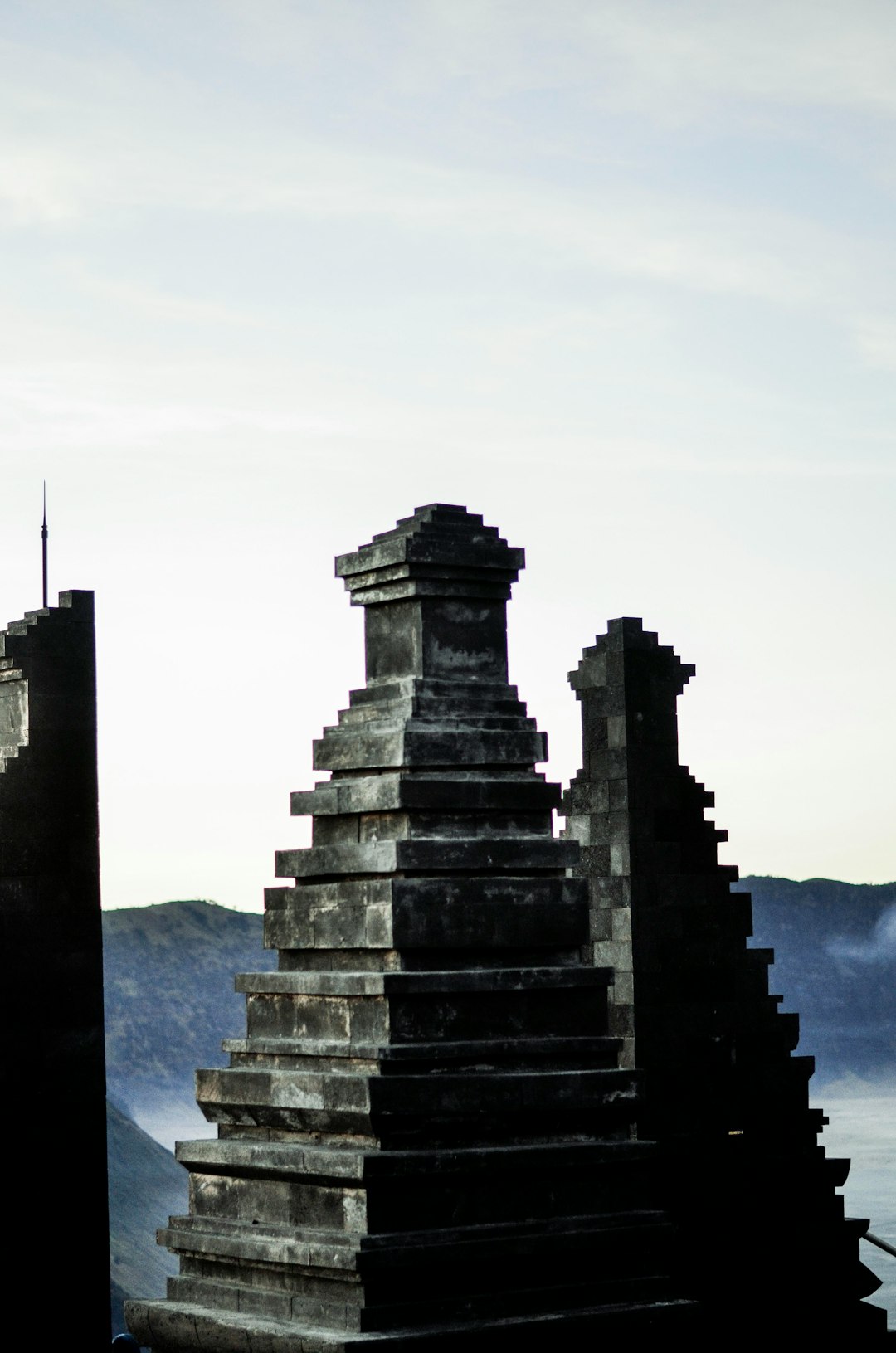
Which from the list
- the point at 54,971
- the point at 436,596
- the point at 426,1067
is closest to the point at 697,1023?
the point at 54,971

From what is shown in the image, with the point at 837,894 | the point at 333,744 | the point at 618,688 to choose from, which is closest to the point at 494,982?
the point at 333,744

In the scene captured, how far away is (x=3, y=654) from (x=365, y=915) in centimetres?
915

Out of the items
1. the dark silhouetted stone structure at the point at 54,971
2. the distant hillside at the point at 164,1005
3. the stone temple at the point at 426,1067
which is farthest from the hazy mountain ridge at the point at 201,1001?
the stone temple at the point at 426,1067

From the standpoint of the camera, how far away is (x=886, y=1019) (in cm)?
8300

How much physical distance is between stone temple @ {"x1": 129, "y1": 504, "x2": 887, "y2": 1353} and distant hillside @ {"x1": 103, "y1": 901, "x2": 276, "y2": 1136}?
54820mm

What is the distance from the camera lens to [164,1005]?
7238 cm

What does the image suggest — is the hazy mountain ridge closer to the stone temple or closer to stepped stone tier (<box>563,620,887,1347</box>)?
stepped stone tier (<box>563,620,887,1347</box>)

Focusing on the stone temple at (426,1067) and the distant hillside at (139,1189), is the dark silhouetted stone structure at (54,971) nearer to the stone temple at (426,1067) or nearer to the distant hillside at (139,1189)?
the stone temple at (426,1067)

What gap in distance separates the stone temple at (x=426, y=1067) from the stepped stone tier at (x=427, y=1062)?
0.06ft

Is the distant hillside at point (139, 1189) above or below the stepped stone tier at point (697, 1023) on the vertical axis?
below

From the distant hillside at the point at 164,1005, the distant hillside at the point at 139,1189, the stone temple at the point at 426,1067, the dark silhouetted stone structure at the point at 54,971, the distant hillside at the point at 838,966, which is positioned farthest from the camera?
the distant hillside at the point at 838,966

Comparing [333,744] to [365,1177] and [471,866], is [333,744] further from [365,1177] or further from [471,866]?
[365,1177]

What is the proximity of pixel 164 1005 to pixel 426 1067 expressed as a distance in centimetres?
5791

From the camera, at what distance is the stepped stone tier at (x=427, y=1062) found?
1561cm
